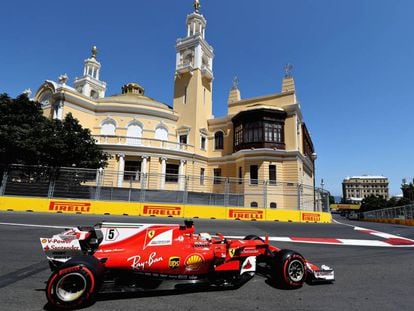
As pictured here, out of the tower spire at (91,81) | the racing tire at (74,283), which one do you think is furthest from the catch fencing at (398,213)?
the tower spire at (91,81)

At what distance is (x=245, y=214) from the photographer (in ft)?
51.6

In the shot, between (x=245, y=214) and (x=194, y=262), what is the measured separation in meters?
12.2

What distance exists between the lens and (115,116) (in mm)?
31891

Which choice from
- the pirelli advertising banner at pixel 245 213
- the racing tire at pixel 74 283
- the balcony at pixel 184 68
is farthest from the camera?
the balcony at pixel 184 68

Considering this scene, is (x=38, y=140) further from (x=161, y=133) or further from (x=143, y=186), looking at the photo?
(x=161, y=133)

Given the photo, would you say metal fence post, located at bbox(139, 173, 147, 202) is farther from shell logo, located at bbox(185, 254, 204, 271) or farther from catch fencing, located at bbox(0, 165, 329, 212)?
shell logo, located at bbox(185, 254, 204, 271)

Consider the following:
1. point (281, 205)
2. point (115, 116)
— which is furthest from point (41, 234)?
point (115, 116)

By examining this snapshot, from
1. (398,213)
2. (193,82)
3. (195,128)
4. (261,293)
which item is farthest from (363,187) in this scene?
(261,293)

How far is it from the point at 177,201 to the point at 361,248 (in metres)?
10.00

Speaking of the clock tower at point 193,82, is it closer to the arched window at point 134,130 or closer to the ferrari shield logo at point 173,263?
the arched window at point 134,130

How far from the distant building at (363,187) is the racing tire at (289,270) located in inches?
6682

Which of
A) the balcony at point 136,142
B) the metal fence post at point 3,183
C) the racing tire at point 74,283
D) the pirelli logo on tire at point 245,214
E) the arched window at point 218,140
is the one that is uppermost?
the arched window at point 218,140

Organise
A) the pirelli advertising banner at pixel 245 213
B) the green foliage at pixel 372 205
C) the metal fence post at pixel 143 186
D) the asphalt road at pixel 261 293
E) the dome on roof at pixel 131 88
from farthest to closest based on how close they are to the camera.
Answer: the green foliage at pixel 372 205, the dome on roof at pixel 131 88, the pirelli advertising banner at pixel 245 213, the metal fence post at pixel 143 186, the asphalt road at pixel 261 293

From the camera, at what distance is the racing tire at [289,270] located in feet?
13.6
